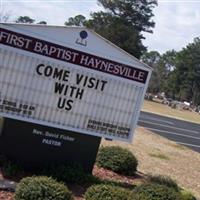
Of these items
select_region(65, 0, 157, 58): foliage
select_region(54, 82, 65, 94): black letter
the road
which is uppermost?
select_region(65, 0, 157, 58): foliage

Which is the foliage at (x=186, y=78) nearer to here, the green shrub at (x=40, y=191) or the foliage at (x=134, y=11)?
the foliage at (x=134, y=11)

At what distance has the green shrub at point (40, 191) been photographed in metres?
7.18

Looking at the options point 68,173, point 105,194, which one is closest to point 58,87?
point 68,173

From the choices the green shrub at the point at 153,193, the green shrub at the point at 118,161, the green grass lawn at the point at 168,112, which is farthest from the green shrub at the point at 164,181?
the green grass lawn at the point at 168,112

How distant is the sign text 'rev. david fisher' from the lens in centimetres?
865

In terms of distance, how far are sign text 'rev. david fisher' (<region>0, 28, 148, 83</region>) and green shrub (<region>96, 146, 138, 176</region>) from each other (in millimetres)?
1802

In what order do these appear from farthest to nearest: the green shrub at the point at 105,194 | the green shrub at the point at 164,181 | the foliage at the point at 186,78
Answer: the foliage at the point at 186,78 < the green shrub at the point at 164,181 < the green shrub at the point at 105,194

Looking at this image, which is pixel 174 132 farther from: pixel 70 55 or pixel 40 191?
pixel 40 191

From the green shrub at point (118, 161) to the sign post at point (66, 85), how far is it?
1066mm

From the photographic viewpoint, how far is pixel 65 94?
9.13 meters

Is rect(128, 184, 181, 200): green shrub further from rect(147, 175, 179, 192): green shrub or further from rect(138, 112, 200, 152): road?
rect(138, 112, 200, 152): road

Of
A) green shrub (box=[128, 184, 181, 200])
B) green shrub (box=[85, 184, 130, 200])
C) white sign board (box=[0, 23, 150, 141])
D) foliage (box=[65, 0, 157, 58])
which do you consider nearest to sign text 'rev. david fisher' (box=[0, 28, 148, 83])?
white sign board (box=[0, 23, 150, 141])

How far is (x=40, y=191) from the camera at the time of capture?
7.21m

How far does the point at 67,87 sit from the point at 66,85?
0.13 ft
